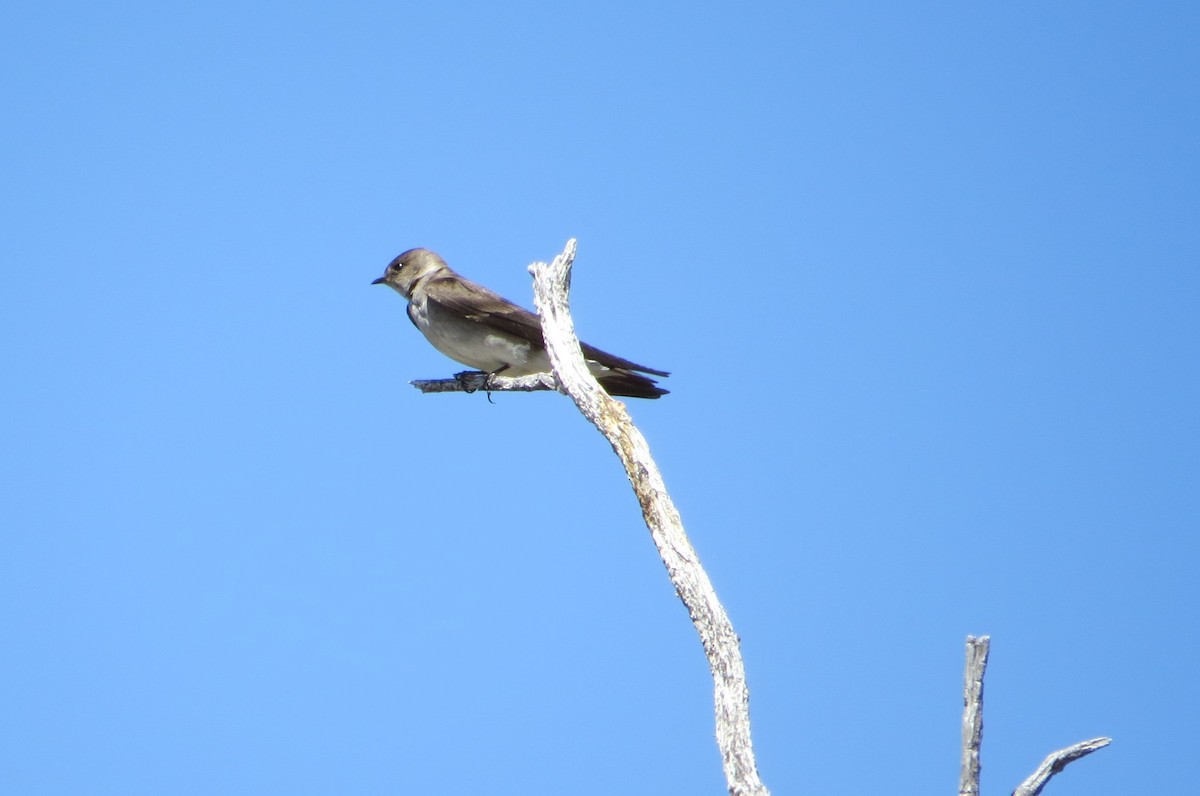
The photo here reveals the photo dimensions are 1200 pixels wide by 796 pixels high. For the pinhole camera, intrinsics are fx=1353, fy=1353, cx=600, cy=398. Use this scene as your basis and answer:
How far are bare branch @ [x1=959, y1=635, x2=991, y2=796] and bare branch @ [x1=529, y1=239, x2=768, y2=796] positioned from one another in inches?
31.4

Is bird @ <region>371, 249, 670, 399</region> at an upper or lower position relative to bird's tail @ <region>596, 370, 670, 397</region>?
upper

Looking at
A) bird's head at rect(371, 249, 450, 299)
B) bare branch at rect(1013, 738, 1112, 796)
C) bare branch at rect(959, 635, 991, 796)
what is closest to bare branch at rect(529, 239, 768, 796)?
bare branch at rect(959, 635, 991, 796)

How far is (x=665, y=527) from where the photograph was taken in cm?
621

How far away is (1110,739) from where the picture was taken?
4.95m

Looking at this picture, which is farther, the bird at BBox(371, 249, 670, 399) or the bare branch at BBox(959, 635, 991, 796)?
the bird at BBox(371, 249, 670, 399)

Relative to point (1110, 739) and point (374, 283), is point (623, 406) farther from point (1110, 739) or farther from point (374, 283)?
point (374, 283)

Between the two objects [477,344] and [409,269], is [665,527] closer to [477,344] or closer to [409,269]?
[477,344]

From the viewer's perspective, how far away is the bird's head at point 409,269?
12.7 meters

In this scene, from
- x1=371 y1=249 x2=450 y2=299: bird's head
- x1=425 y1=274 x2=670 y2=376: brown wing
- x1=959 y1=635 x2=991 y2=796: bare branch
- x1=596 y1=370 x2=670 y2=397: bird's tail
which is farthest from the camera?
x1=371 y1=249 x2=450 y2=299: bird's head

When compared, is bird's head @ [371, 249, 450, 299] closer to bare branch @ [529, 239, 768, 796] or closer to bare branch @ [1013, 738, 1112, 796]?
bare branch @ [529, 239, 768, 796]

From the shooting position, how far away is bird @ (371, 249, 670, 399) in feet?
32.6

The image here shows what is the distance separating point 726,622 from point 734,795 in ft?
2.40

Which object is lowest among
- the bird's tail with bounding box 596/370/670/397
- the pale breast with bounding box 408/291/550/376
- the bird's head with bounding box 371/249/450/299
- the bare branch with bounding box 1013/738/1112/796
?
the bare branch with bounding box 1013/738/1112/796

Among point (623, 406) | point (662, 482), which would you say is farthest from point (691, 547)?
point (623, 406)
